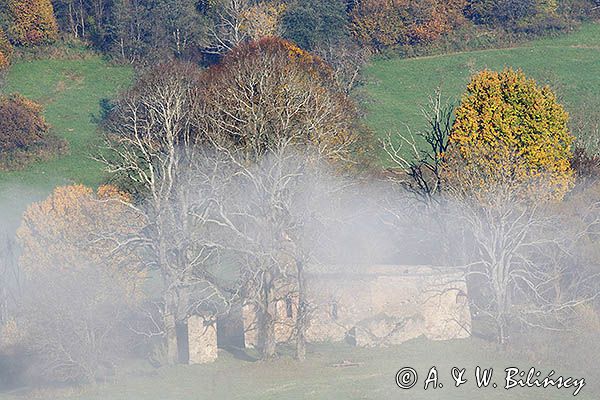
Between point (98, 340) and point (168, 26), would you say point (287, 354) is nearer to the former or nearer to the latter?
point (98, 340)

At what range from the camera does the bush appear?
280 feet

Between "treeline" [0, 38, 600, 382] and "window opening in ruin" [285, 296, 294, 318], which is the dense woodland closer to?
"treeline" [0, 38, 600, 382]

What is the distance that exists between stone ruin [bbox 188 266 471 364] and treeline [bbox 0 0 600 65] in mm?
50371

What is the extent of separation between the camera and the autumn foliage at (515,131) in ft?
216

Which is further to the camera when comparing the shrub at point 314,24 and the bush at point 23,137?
the shrub at point 314,24

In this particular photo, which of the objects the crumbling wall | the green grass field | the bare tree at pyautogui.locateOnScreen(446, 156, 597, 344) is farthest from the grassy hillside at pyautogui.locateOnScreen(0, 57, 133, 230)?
the bare tree at pyautogui.locateOnScreen(446, 156, 597, 344)

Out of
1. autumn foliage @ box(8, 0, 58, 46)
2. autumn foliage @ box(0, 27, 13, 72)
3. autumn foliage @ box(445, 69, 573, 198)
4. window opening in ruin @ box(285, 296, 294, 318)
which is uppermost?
autumn foliage @ box(8, 0, 58, 46)

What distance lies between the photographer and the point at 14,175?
8288 cm

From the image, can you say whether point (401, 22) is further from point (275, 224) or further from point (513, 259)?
point (275, 224)

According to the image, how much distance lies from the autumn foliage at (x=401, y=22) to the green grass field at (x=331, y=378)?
56655 mm

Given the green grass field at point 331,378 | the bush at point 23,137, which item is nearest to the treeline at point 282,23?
the bush at point 23,137

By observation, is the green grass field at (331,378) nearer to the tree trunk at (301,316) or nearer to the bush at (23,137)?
the tree trunk at (301,316)

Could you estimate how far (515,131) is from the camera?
70125 mm

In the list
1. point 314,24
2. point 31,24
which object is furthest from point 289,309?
point 31,24
